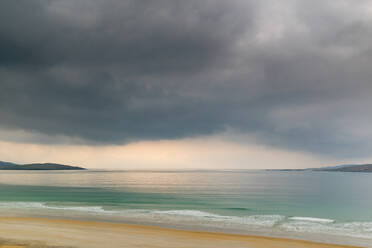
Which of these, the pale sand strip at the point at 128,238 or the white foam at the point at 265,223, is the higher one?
the pale sand strip at the point at 128,238

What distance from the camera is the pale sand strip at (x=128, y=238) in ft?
53.8

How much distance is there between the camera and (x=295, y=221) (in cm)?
2772

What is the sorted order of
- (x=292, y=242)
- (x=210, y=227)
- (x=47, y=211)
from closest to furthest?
(x=292, y=242), (x=210, y=227), (x=47, y=211)

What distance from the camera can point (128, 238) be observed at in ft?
58.2

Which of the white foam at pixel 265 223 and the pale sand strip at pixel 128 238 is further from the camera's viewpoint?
the white foam at pixel 265 223

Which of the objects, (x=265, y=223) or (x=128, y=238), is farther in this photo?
(x=265, y=223)

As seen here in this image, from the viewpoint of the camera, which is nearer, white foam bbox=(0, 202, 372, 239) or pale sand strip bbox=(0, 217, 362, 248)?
pale sand strip bbox=(0, 217, 362, 248)

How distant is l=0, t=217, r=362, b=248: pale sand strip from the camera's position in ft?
53.8

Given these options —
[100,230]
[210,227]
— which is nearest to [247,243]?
[210,227]

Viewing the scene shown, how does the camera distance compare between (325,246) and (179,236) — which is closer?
(325,246)

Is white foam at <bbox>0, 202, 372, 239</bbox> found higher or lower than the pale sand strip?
lower

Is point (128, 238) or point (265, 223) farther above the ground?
point (128, 238)

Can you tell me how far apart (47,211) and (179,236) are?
69.2ft

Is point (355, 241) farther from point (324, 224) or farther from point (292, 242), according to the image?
point (324, 224)
